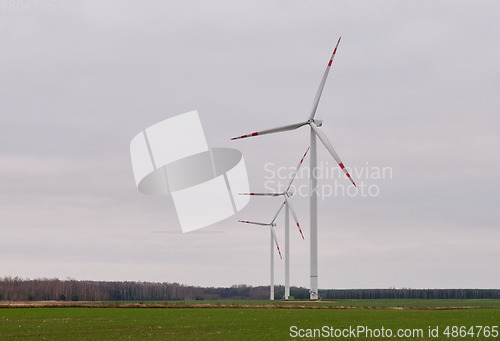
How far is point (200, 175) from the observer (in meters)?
67.7

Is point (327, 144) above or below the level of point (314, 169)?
above

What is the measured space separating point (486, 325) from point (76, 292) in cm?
13920

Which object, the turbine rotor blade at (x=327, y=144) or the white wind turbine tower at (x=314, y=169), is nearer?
the turbine rotor blade at (x=327, y=144)

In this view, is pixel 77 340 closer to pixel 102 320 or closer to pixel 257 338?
pixel 257 338

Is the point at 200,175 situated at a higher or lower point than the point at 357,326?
higher

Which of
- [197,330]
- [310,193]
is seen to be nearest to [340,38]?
[310,193]

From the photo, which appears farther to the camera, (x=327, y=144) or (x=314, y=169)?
(x=314, y=169)

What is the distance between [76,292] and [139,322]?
128692mm

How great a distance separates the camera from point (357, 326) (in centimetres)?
4159

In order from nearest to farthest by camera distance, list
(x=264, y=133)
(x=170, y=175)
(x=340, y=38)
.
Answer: (x=170, y=175)
(x=340, y=38)
(x=264, y=133)

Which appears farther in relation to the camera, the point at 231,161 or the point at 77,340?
the point at 231,161

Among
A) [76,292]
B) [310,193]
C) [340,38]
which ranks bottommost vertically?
[76,292]

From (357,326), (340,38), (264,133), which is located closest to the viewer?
(357,326)

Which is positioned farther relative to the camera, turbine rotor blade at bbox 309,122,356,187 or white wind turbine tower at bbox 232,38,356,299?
white wind turbine tower at bbox 232,38,356,299
